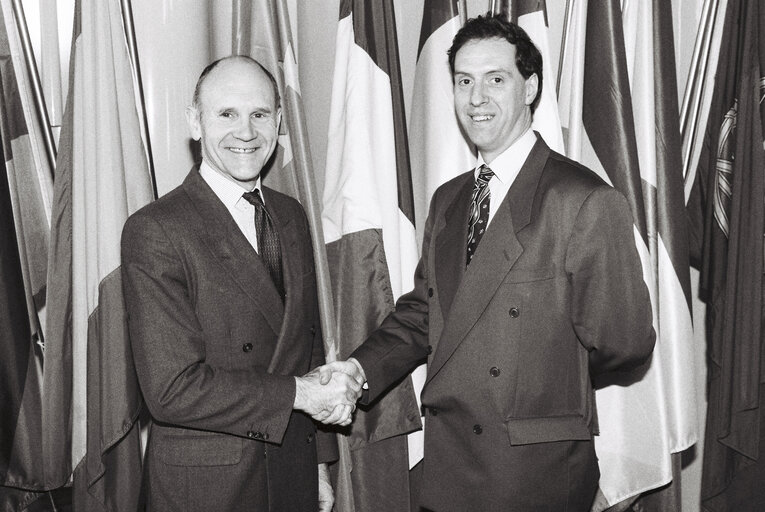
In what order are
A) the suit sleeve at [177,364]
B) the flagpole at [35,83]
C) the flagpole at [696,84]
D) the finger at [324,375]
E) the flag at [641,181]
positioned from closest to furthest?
the suit sleeve at [177,364], the finger at [324,375], the flag at [641,181], the flagpole at [35,83], the flagpole at [696,84]

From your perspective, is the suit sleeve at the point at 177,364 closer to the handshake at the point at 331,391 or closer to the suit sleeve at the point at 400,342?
the handshake at the point at 331,391

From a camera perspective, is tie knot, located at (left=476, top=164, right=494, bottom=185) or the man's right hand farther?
tie knot, located at (left=476, top=164, right=494, bottom=185)

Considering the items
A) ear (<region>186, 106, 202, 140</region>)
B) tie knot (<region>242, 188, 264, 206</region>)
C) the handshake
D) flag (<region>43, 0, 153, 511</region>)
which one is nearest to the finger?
the handshake

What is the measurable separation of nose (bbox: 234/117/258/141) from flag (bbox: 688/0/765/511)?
1619mm

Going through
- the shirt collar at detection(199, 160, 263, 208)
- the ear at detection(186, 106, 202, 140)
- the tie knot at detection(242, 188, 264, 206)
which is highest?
the ear at detection(186, 106, 202, 140)

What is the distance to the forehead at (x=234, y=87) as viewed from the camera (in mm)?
1887

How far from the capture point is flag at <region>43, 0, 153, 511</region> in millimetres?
2160

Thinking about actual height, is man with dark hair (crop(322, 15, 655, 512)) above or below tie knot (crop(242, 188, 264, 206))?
below

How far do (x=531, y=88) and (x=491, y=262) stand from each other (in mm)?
578

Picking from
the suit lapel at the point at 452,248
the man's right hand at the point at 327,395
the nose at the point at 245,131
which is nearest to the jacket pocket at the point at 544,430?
the suit lapel at the point at 452,248

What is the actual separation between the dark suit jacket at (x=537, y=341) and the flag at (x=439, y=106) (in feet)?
1.82

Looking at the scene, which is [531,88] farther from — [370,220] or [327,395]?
[327,395]

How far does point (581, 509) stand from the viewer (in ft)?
6.14

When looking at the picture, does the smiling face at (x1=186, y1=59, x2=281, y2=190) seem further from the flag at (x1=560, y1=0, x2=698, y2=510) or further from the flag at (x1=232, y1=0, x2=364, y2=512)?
the flag at (x1=560, y1=0, x2=698, y2=510)
